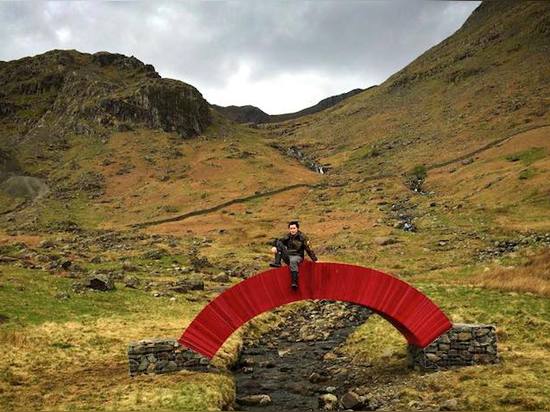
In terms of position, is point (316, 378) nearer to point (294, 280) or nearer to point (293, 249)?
point (294, 280)

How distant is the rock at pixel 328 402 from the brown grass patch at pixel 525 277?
1565 cm

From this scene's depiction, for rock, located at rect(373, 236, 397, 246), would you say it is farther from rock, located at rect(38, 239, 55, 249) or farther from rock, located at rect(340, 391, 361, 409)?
rock, located at rect(38, 239, 55, 249)

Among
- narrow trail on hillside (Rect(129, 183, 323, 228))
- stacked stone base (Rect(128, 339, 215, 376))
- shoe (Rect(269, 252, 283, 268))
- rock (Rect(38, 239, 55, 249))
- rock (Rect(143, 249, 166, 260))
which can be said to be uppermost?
narrow trail on hillside (Rect(129, 183, 323, 228))

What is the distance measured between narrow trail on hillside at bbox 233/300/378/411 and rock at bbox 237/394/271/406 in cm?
4

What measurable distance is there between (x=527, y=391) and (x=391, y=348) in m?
8.06

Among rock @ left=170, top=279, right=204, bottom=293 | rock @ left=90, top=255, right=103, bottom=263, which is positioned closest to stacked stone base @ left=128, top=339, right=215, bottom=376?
rock @ left=170, top=279, right=204, bottom=293

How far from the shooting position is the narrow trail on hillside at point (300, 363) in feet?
73.3

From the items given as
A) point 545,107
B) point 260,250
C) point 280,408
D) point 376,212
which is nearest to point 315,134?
point 545,107

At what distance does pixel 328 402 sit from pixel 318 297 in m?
3.99

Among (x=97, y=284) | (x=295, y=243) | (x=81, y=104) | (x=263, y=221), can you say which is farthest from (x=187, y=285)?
(x=81, y=104)

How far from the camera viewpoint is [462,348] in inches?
874

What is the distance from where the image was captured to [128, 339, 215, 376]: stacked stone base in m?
21.9

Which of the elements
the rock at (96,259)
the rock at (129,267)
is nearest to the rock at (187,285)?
the rock at (129,267)

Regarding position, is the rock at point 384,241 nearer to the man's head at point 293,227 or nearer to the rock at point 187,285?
the rock at point 187,285
